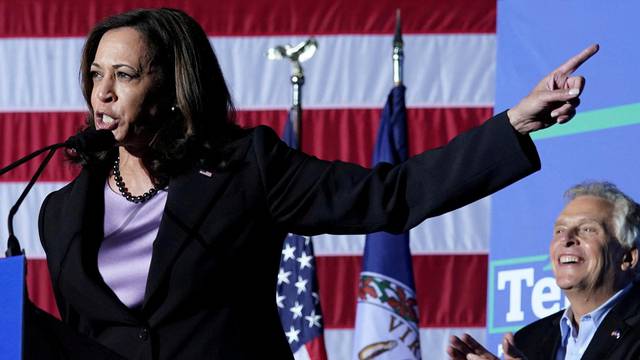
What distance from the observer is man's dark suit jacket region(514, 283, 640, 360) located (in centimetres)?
256

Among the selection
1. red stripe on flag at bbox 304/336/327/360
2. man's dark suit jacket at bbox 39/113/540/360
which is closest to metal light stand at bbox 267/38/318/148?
red stripe on flag at bbox 304/336/327/360

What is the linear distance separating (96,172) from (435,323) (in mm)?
2636

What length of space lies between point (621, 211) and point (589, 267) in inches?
5.7

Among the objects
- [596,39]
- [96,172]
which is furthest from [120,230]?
[596,39]

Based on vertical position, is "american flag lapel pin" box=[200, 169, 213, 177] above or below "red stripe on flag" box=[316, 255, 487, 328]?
above

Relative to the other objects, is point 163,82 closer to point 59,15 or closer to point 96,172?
point 96,172

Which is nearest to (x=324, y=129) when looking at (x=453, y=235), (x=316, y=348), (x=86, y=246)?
(x=453, y=235)

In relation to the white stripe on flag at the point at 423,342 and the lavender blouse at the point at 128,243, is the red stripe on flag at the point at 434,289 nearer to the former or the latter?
the white stripe on flag at the point at 423,342

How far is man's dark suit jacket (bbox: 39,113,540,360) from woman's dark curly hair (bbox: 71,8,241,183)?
0.04 m

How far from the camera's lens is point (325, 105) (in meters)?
4.42

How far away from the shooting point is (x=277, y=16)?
448 cm

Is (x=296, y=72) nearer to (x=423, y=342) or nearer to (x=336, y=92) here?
(x=336, y=92)

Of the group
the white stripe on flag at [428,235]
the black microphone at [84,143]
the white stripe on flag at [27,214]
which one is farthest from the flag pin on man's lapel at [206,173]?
the white stripe on flag at [27,214]

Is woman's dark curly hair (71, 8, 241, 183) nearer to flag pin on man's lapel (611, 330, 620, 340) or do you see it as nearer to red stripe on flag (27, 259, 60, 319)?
flag pin on man's lapel (611, 330, 620, 340)
